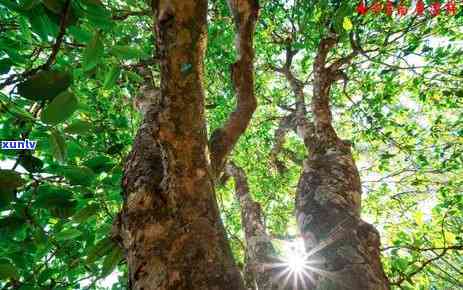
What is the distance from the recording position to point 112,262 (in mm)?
1271

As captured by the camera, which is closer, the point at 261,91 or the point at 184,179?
the point at 184,179

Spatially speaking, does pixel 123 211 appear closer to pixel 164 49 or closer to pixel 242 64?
pixel 164 49

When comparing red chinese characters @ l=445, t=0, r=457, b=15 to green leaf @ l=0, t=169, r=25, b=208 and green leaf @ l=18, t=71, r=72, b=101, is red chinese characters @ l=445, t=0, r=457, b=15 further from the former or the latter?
green leaf @ l=0, t=169, r=25, b=208

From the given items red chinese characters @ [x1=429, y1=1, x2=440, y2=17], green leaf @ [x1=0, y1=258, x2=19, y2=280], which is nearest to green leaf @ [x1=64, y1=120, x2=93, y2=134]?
green leaf @ [x1=0, y1=258, x2=19, y2=280]

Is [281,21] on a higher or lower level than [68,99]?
higher

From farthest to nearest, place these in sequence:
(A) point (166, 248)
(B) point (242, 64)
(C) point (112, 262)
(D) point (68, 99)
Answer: (B) point (242, 64), (C) point (112, 262), (A) point (166, 248), (D) point (68, 99)

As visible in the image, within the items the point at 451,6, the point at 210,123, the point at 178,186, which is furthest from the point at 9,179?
the point at 451,6

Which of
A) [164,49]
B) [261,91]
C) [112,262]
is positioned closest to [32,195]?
[112,262]

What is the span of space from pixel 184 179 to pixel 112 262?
0.53m

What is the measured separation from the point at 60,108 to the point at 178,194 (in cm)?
52

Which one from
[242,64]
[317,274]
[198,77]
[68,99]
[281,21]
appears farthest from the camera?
[281,21]

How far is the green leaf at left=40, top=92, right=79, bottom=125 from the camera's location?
Result: 0.70 meters

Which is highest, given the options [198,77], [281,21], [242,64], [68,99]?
[281,21]

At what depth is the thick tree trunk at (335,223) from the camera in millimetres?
1542
